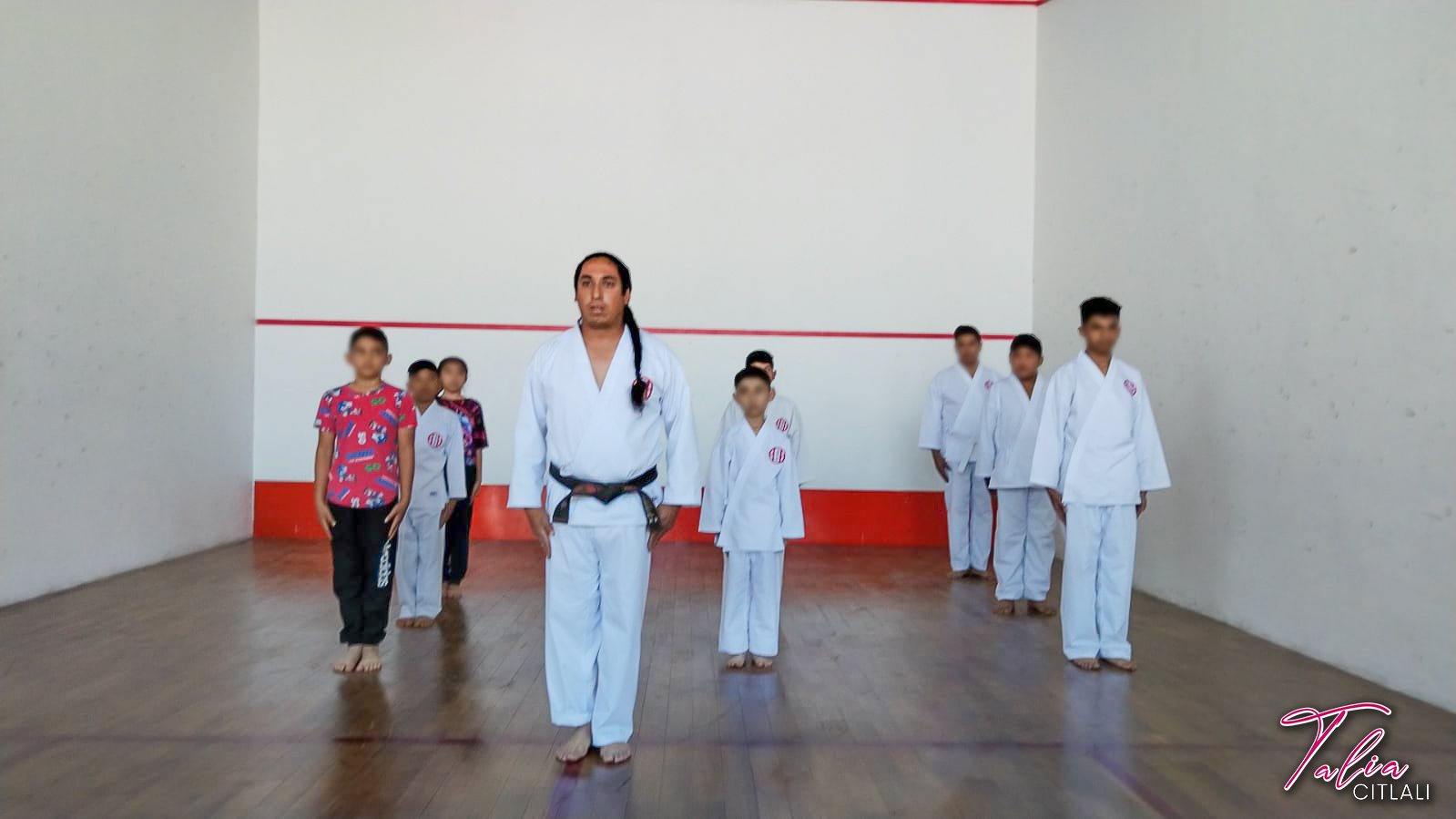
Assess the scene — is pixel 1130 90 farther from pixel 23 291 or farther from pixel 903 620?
pixel 23 291

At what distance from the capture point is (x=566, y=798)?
285 centimetres

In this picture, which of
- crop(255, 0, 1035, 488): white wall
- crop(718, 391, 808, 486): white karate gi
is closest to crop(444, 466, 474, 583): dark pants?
crop(718, 391, 808, 486): white karate gi

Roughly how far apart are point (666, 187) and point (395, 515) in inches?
175

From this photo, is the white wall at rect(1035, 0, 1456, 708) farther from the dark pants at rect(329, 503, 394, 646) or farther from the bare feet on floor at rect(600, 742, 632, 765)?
the dark pants at rect(329, 503, 394, 646)

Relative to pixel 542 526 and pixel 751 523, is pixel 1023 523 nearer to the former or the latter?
pixel 751 523

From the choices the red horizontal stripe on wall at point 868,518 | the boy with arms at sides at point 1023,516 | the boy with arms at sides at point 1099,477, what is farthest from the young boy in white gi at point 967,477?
the boy with arms at sides at point 1099,477

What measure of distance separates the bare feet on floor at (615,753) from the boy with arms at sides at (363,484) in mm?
1439

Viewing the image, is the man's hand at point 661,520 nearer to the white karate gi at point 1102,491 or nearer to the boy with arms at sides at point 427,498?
the white karate gi at point 1102,491

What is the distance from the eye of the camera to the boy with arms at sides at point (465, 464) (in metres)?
5.81

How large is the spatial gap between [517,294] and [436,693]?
4.59m

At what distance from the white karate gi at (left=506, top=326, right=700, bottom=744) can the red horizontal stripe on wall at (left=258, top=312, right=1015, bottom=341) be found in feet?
16.0

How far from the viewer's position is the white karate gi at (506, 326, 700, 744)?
3.14m

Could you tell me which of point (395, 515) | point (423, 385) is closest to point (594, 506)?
point (395, 515)

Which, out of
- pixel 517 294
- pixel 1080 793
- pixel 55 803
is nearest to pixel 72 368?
pixel 517 294
